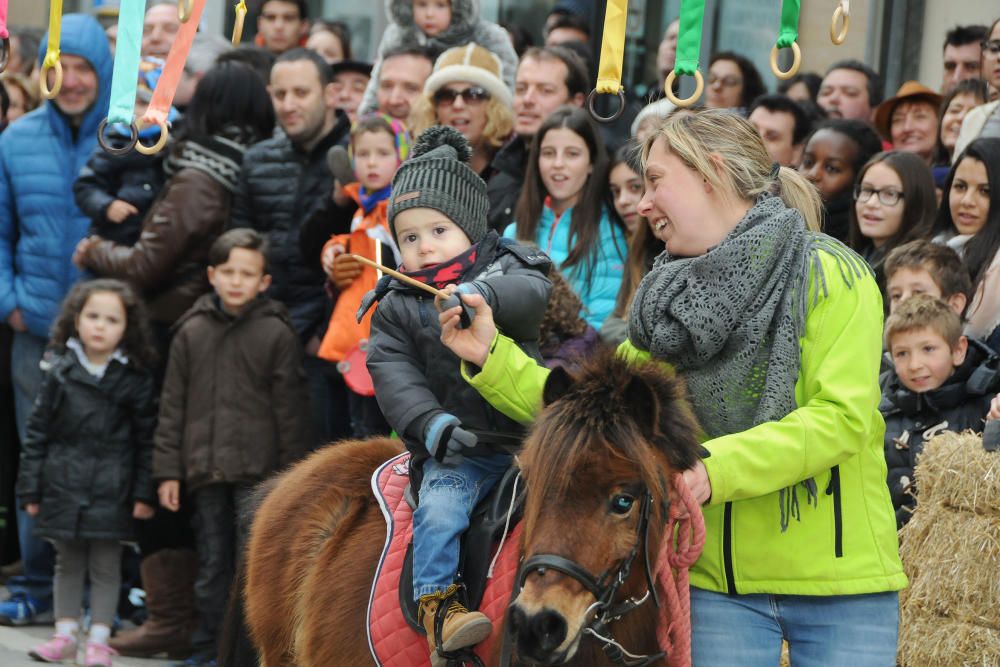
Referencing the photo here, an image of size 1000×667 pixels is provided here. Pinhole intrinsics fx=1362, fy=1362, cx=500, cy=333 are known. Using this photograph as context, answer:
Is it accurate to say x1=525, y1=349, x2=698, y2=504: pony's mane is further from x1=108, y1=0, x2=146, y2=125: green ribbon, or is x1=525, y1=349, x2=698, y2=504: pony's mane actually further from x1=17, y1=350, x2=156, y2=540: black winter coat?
x1=17, y1=350, x2=156, y2=540: black winter coat

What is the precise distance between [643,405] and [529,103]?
15.5ft

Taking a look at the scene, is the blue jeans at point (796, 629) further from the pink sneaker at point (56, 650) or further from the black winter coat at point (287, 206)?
the pink sneaker at point (56, 650)

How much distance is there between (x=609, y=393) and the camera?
11.2 ft

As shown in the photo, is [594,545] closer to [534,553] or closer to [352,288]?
[534,553]

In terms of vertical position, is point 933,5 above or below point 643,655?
above

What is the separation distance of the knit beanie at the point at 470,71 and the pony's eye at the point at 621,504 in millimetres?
4801

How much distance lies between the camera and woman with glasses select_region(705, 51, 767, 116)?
9.17m

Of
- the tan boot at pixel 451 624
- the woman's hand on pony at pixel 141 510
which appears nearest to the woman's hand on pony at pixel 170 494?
the woman's hand on pony at pixel 141 510

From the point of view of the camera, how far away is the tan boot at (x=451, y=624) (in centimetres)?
374

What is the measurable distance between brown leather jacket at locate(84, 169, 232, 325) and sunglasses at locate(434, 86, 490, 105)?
1.38 meters

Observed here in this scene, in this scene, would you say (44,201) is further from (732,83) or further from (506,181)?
(732,83)

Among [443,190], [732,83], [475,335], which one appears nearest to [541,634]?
[475,335]

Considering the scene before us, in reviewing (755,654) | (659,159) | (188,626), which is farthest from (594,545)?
(188,626)

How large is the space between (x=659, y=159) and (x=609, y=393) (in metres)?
0.72
